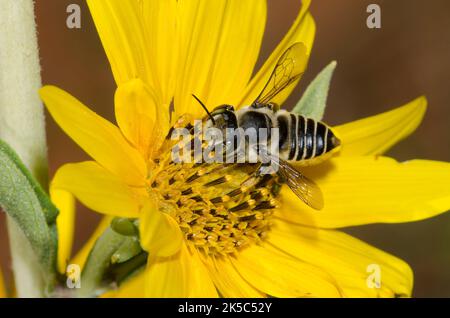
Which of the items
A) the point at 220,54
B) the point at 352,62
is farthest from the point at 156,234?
the point at 352,62

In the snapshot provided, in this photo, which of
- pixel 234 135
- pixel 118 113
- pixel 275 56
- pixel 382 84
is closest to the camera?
pixel 118 113

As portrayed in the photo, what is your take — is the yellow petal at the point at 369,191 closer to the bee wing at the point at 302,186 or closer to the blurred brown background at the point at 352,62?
the bee wing at the point at 302,186

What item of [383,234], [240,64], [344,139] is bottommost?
[383,234]

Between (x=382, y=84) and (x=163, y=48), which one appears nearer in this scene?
(x=163, y=48)

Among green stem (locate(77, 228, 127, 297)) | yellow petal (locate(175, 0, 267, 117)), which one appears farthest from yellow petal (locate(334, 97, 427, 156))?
green stem (locate(77, 228, 127, 297))

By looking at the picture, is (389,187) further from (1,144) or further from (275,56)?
(1,144)

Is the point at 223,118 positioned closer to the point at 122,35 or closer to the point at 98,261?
the point at 122,35

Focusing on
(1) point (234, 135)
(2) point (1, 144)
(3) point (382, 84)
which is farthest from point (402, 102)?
(2) point (1, 144)

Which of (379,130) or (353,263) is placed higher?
(379,130)
